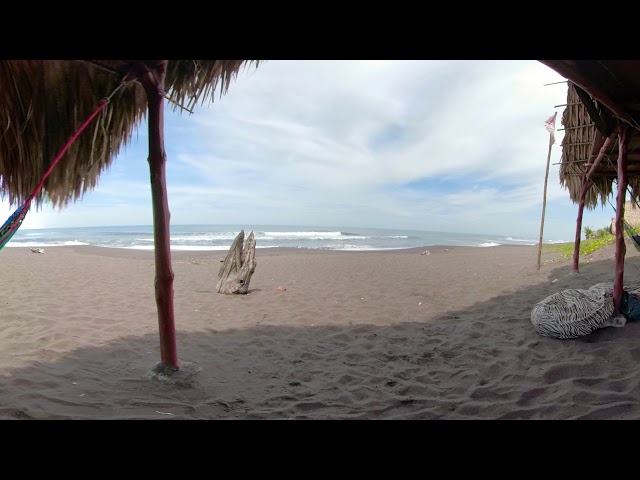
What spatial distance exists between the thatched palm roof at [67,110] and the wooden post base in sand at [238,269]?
326 centimetres

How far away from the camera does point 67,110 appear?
282 centimetres

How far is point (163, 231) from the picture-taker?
2.76 meters

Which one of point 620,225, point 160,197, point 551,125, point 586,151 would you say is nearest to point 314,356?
point 160,197

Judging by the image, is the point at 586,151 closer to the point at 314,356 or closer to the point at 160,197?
the point at 314,356

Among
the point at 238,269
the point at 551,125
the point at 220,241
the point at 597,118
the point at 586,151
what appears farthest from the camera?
the point at 220,241

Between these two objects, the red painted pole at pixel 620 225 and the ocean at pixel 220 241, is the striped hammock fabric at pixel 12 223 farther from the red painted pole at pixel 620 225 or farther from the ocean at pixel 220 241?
the ocean at pixel 220 241

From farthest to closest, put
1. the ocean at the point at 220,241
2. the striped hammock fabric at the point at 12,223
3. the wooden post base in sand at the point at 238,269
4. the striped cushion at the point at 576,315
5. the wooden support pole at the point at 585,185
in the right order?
1. the ocean at the point at 220,241
2. the wooden post base in sand at the point at 238,269
3. the wooden support pole at the point at 585,185
4. the striped cushion at the point at 576,315
5. the striped hammock fabric at the point at 12,223

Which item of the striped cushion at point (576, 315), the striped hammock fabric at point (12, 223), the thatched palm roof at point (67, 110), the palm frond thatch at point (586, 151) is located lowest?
the striped cushion at point (576, 315)

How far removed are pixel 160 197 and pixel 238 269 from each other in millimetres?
3798

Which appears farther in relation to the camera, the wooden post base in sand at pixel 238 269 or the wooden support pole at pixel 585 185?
the wooden post base in sand at pixel 238 269

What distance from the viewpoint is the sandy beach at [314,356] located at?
92.7 inches

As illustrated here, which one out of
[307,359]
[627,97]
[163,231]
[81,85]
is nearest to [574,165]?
[627,97]

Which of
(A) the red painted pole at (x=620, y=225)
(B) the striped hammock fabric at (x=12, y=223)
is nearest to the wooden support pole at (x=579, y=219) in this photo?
(A) the red painted pole at (x=620, y=225)

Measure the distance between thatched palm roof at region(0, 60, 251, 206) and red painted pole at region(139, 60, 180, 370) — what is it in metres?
0.22
